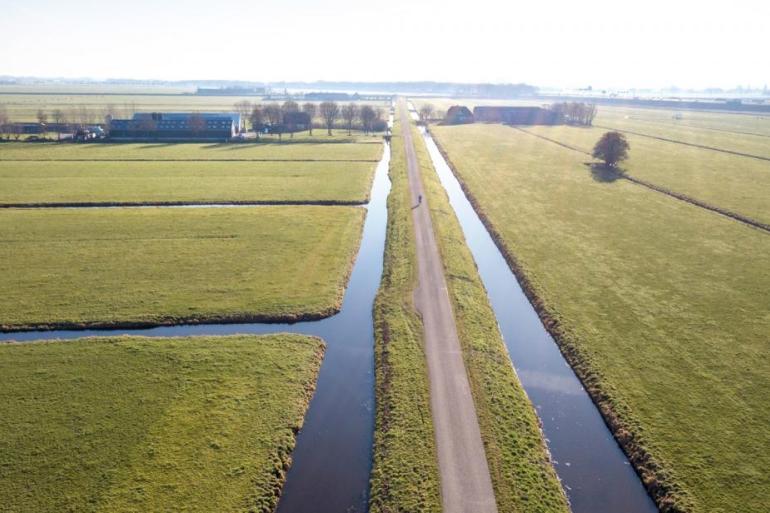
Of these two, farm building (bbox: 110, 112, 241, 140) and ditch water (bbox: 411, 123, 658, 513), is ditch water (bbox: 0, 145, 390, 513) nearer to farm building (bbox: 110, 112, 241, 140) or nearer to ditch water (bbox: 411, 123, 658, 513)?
ditch water (bbox: 411, 123, 658, 513)

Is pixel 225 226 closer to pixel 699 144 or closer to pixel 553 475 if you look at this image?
pixel 553 475

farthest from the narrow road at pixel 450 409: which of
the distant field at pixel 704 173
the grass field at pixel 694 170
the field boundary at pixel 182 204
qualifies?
the distant field at pixel 704 173

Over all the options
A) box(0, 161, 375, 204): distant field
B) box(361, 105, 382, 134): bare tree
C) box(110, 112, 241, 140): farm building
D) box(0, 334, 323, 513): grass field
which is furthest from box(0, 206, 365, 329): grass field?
box(361, 105, 382, 134): bare tree

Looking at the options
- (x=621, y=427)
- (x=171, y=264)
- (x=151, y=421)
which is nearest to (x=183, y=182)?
(x=171, y=264)

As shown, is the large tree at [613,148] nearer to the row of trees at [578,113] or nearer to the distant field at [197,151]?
the distant field at [197,151]

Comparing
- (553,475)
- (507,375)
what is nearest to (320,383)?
(507,375)
